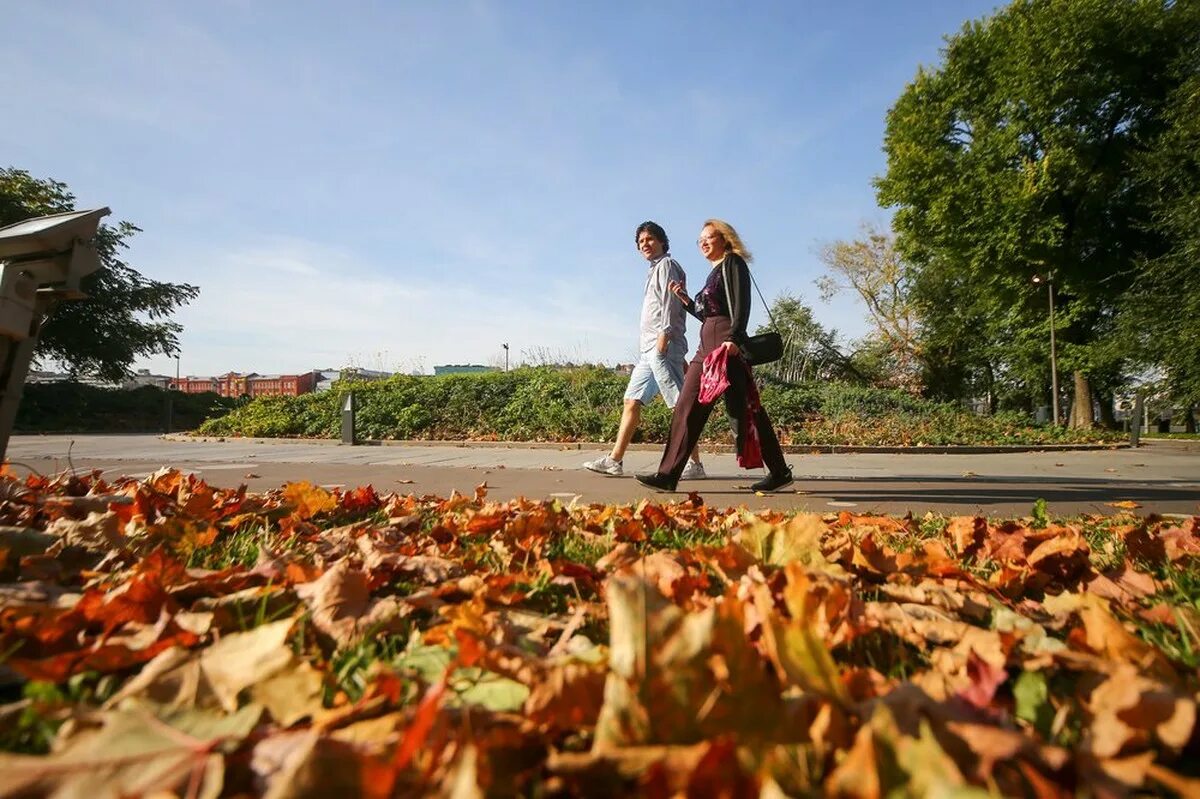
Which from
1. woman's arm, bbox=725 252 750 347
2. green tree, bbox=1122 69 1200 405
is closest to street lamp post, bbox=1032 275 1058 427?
green tree, bbox=1122 69 1200 405

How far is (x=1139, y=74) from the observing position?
19312mm

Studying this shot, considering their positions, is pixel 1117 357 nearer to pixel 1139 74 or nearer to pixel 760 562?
pixel 1139 74

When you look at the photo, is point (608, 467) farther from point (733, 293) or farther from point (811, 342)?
point (811, 342)

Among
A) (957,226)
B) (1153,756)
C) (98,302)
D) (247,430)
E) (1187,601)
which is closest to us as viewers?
(1153,756)

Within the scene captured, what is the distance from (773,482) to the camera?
16.0ft

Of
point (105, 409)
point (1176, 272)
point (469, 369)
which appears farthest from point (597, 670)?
point (469, 369)

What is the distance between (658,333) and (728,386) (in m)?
1.52

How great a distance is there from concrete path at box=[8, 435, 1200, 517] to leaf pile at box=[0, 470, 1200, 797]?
6.29 feet

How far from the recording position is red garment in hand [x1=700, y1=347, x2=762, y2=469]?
447 centimetres

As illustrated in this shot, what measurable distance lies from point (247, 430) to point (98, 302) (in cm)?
1895

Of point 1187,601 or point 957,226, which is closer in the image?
point 1187,601

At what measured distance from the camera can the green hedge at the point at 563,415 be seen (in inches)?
492

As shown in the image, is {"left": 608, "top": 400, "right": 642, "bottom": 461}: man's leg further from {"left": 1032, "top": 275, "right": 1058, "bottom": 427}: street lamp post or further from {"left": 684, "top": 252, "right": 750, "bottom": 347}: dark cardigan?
{"left": 1032, "top": 275, "right": 1058, "bottom": 427}: street lamp post

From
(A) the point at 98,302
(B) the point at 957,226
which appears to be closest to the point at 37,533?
(B) the point at 957,226
